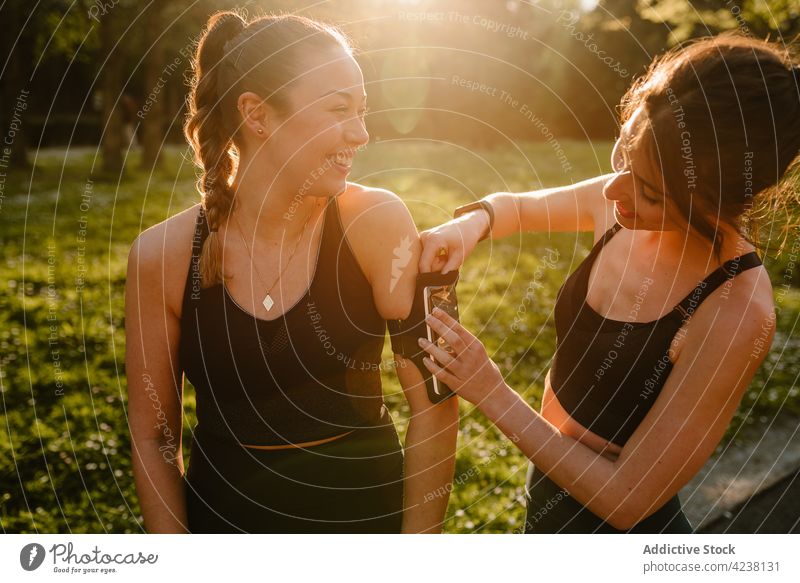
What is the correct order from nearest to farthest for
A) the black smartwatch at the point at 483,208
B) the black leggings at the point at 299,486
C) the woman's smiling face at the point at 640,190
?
the woman's smiling face at the point at 640,190
the black leggings at the point at 299,486
the black smartwatch at the point at 483,208

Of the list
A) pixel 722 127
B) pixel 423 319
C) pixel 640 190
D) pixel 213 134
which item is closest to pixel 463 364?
pixel 423 319

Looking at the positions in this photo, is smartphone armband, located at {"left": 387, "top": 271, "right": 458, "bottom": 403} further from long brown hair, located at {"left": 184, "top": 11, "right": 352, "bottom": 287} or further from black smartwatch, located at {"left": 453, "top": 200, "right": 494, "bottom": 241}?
long brown hair, located at {"left": 184, "top": 11, "right": 352, "bottom": 287}

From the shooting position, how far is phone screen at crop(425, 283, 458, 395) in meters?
1.91

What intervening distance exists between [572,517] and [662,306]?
0.73 metres

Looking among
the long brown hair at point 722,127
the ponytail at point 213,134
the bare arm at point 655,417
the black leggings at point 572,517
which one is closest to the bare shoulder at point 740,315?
the bare arm at point 655,417

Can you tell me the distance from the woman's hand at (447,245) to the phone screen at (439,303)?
58mm

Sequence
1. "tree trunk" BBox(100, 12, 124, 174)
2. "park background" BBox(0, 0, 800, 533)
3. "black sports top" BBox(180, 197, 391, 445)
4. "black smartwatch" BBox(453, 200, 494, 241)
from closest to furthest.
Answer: "black sports top" BBox(180, 197, 391, 445) < "black smartwatch" BBox(453, 200, 494, 241) < "park background" BBox(0, 0, 800, 533) < "tree trunk" BBox(100, 12, 124, 174)

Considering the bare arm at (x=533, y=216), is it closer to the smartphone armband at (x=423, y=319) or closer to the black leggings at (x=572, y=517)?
the smartphone armband at (x=423, y=319)

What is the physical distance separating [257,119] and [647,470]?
143 cm

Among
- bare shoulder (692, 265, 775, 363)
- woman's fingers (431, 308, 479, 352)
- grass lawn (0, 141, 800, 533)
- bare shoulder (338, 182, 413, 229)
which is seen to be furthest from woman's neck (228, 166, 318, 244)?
grass lawn (0, 141, 800, 533)

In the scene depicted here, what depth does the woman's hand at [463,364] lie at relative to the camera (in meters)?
1.77

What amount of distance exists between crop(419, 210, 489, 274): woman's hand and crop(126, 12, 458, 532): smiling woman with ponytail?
50 mm

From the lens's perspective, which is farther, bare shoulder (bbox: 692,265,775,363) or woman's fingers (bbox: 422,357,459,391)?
woman's fingers (bbox: 422,357,459,391)
